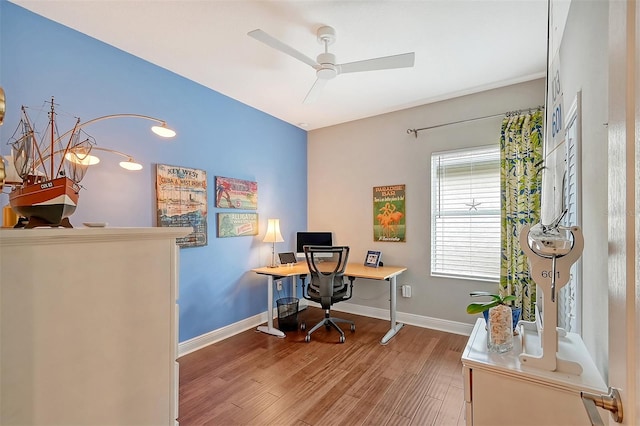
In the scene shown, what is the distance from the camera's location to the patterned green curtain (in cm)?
277

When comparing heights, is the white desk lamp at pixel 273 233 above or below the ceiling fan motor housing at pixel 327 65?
below

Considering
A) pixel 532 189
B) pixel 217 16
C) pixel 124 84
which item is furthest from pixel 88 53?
pixel 532 189

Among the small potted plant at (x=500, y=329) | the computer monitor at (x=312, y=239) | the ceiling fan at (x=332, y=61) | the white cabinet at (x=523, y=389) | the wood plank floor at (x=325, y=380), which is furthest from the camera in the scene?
the computer monitor at (x=312, y=239)

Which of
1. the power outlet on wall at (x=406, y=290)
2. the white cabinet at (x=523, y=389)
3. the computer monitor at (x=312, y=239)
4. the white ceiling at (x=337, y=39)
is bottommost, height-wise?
the power outlet on wall at (x=406, y=290)

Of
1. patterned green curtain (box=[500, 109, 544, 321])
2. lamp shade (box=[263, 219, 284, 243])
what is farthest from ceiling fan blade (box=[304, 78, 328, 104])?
patterned green curtain (box=[500, 109, 544, 321])

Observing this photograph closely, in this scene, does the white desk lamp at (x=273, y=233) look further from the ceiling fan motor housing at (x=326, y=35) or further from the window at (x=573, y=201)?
the window at (x=573, y=201)

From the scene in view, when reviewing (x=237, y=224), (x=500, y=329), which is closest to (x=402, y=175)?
(x=237, y=224)

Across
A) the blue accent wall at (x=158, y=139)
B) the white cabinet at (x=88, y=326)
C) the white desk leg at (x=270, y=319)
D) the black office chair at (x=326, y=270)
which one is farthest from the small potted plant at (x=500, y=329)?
the white desk leg at (x=270, y=319)

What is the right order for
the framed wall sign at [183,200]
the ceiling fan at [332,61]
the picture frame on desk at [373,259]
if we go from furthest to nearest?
the picture frame on desk at [373,259] → the framed wall sign at [183,200] → the ceiling fan at [332,61]

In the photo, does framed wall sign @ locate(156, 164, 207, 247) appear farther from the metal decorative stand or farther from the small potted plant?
the metal decorative stand

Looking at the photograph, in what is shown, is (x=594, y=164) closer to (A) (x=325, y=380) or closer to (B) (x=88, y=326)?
(B) (x=88, y=326)

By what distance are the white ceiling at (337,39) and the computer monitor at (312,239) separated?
6.22ft

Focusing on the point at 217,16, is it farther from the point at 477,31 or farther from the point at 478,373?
the point at 478,373

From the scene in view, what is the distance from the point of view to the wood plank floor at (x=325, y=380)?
1.96 meters
